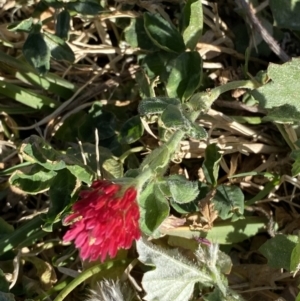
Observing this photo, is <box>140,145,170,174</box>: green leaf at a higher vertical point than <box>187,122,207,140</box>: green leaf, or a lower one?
lower

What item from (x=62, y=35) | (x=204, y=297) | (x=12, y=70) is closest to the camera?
(x=204, y=297)

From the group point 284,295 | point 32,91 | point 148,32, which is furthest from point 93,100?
point 284,295

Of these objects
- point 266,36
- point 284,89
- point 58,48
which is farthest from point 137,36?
point 284,89

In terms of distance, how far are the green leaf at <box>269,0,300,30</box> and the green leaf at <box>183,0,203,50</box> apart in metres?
0.19

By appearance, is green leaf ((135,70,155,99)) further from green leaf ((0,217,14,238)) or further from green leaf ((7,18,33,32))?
green leaf ((0,217,14,238))

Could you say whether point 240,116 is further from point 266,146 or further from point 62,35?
point 62,35

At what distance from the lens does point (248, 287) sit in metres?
1.52

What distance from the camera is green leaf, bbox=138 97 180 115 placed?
1216mm

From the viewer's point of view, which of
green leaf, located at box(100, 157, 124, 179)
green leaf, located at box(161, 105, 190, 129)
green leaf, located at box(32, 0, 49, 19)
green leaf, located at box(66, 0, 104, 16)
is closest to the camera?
green leaf, located at box(161, 105, 190, 129)

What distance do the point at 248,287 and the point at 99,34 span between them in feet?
2.57

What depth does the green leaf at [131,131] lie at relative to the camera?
1448 millimetres

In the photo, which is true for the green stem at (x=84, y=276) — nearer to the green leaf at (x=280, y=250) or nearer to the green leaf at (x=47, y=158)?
the green leaf at (x=47, y=158)

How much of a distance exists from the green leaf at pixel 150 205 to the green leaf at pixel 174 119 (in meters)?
0.14

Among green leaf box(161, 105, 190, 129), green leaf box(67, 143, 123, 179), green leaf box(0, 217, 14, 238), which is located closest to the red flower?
green leaf box(161, 105, 190, 129)
